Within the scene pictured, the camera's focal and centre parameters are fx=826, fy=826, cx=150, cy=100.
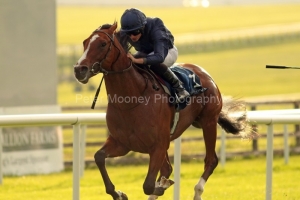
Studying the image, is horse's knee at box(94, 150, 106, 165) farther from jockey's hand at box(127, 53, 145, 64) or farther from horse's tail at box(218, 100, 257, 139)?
horse's tail at box(218, 100, 257, 139)

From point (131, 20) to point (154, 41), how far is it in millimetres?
270

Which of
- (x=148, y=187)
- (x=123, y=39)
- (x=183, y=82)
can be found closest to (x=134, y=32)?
(x=123, y=39)

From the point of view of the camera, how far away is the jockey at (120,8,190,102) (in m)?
5.64

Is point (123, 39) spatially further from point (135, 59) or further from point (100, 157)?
point (100, 157)

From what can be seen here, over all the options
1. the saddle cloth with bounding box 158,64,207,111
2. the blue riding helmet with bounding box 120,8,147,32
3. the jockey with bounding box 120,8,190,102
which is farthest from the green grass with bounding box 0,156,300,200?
the blue riding helmet with bounding box 120,8,147,32

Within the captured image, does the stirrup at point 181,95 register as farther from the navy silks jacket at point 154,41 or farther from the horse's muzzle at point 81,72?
the horse's muzzle at point 81,72

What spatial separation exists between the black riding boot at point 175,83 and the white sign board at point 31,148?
4.93 meters

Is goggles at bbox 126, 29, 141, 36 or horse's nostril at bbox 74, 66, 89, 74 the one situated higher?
goggles at bbox 126, 29, 141, 36

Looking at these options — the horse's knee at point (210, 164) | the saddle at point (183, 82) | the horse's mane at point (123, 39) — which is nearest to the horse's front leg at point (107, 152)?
the saddle at point (183, 82)

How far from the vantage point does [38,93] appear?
11547 millimetres

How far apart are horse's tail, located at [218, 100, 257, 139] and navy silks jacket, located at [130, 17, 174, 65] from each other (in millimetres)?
1140

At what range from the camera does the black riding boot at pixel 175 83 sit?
5930 millimetres

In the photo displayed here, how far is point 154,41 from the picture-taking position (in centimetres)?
580

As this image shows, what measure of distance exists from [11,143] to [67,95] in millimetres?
22179
